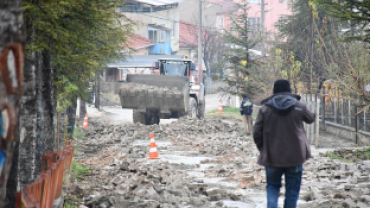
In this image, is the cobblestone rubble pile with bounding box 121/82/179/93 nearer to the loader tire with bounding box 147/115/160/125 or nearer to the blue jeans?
the loader tire with bounding box 147/115/160/125

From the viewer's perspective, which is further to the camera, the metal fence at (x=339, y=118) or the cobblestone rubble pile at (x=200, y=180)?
the metal fence at (x=339, y=118)

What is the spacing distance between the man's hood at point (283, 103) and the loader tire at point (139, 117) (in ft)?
53.6

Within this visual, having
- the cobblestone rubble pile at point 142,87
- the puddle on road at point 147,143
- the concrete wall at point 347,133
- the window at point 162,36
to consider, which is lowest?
the puddle on road at point 147,143

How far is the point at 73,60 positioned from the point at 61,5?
1501mm

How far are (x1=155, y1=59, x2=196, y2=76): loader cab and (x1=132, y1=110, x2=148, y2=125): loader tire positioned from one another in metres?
2.18

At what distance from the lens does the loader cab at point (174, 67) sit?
2231 centimetres

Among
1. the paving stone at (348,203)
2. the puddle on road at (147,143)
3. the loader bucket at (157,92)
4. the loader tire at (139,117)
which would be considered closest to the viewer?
the paving stone at (348,203)

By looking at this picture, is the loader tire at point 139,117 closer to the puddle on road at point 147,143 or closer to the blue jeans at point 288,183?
the puddle on road at point 147,143

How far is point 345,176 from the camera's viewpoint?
9.16 meters

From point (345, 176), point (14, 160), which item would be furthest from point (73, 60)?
point (345, 176)

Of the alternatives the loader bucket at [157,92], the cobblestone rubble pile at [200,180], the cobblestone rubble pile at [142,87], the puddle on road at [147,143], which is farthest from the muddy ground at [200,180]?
the cobblestone rubble pile at [142,87]

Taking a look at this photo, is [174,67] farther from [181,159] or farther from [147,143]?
[181,159]

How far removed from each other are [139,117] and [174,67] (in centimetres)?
288

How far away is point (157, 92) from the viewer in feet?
64.0
